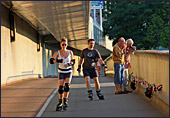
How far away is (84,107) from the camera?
1008 cm

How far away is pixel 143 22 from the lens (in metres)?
48.4

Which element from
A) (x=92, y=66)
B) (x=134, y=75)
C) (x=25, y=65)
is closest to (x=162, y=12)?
(x=25, y=65)

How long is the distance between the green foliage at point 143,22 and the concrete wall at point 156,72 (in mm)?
33085

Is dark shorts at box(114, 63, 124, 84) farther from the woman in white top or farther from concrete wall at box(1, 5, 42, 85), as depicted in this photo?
concrete wall at box(1, 5, 42, 85)

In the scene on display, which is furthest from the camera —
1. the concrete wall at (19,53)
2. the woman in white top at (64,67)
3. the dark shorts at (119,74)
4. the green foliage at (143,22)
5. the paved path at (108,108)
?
the green foliage at (143,22)

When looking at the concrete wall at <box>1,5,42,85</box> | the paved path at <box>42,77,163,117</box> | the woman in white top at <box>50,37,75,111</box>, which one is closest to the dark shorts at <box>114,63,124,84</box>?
the paved path at <box>42,77,163,117</box>

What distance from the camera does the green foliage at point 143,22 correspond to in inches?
1821

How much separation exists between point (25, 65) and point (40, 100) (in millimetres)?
16639

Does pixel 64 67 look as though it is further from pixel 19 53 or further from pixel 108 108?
pixel 19 53

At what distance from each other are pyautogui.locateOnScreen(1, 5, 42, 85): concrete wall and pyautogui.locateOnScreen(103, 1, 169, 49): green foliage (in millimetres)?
15741

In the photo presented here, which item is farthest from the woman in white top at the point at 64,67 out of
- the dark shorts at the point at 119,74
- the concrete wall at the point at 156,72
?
the dark shorts at the point at 119,74

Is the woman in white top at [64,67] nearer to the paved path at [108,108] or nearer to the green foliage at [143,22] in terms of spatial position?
the paved path at [108,108]

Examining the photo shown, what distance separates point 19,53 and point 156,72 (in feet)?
54.5

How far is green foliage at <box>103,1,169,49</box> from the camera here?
152 feet
